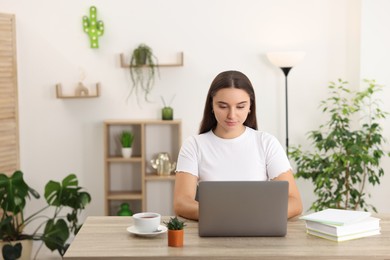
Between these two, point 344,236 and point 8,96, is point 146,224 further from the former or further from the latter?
point 8,96

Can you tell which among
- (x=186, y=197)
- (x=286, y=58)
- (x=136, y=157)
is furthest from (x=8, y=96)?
(x=186, y=197)

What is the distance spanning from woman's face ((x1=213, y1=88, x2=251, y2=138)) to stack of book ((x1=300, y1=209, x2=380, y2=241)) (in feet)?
2.03

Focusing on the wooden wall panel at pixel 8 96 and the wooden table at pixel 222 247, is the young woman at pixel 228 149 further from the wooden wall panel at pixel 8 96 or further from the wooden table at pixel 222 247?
the wooden wall panel at pixel 8 96

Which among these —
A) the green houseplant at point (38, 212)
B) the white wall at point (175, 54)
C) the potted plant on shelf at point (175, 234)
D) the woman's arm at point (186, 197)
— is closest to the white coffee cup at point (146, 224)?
the potted plant on shelf at point (175, 234)

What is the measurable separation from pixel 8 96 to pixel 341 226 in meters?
3.50

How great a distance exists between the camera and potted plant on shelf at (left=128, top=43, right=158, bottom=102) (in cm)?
529

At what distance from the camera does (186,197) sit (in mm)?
2959

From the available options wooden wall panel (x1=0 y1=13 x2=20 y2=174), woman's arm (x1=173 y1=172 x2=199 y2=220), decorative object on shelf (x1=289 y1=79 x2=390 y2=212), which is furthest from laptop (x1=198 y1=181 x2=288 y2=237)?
wooden wall panel (x1=0 y1=13 x2=20 y2=174)

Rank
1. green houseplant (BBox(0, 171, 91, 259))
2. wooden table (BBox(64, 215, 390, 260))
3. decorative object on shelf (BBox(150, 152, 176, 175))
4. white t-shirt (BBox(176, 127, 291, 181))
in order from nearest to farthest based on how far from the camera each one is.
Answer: wooden table (BBox(64, 215, 390, 260)), white t-shirt (BBox(176, 127, 291, 181)), green houseplant (BBox(0, 171, 91, 259)), decorative object on shelf (BBox(150, 152, 176, 175))

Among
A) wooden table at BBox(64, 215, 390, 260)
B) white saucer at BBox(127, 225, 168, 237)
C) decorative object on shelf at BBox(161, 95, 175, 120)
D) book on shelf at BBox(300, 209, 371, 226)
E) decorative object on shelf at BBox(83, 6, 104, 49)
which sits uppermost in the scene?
decorative object on shelf at BBox(83, 6, 104, 49)

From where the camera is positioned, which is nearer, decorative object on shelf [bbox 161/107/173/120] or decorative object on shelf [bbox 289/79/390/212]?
decorative object on shelf [bbox 289/79/390/212]

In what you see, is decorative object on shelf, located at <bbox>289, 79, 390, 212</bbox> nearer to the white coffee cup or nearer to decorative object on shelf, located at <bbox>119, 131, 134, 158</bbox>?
decorative object on shelf, located at <bbox>119, 131, 134, 158</bbox>

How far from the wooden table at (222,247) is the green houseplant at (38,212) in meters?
2.28

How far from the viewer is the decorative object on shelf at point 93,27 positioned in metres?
5.27
